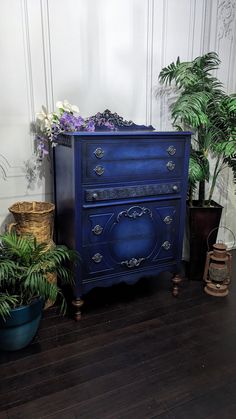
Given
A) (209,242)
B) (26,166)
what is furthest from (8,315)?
(209,242)

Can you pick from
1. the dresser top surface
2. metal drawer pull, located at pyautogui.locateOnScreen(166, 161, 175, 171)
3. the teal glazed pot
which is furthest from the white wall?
the teal glazed pot

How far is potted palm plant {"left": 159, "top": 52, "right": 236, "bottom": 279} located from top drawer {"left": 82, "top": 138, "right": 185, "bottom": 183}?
33cm

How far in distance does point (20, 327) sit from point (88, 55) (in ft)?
6.01

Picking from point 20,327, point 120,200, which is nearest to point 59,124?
point 120,200

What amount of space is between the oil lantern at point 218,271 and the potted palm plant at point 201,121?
7.1 inches

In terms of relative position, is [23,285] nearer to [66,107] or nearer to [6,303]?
[6,303]

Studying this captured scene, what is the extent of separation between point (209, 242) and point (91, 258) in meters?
1.10

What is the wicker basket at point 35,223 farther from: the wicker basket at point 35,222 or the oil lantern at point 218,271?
the oil lantern at point 218,271

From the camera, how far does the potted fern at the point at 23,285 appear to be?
175 cm

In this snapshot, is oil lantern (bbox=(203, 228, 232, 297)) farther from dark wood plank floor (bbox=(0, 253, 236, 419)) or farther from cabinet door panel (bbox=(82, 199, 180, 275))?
cabinet door panel (bbox=(82, 199, 180, 275))

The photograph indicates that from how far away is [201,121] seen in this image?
93.1 inches

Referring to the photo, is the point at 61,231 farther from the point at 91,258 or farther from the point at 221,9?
the point at 221,9

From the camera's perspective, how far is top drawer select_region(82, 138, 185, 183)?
6.38ft

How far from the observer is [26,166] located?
2.35m
